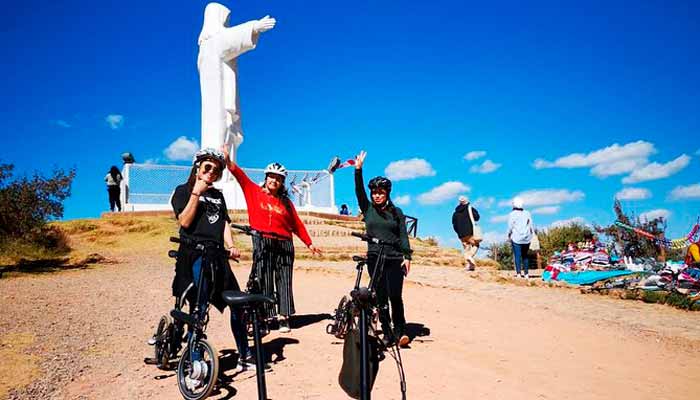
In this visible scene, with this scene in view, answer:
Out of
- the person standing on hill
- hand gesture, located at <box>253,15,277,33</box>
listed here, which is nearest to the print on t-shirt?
hand gesture, located at <box>253,15,277,33</box>

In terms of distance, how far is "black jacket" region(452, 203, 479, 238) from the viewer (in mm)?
12617

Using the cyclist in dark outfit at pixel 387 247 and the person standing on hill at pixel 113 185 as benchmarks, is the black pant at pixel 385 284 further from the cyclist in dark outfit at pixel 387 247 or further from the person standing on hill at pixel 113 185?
the person standing on hill at pixel 113 185

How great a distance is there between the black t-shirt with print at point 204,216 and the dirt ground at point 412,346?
1182 millimetres

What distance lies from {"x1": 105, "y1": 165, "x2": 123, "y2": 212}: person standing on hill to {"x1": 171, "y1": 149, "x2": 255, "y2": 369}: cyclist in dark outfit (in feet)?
60.8

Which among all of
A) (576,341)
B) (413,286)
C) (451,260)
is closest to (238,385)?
(576,341)

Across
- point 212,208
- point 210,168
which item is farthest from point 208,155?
point 212,208

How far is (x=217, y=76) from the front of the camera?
19156mm

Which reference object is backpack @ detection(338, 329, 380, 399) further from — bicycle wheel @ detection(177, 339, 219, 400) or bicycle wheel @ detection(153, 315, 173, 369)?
bicycle wheel @ detection(153, 315, 173, 369)

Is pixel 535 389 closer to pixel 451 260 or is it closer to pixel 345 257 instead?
pixel 345 257

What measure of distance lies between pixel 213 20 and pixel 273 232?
17.0 m

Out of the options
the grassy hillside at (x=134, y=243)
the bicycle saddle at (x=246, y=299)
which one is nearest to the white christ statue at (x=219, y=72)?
the grassy hillside at (x=134, y=243)

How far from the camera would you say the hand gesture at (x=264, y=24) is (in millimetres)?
17538

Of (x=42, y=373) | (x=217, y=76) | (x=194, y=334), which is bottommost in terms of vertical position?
(x=42, y=373)

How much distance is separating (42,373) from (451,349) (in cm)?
388
